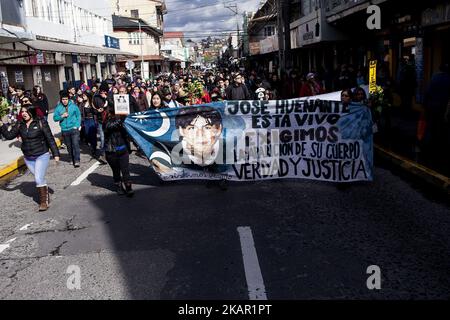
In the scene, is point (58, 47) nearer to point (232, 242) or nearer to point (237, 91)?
point (237, 91)

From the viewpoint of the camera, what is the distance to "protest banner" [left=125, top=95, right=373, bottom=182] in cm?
778

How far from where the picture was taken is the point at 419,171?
8.49 metres

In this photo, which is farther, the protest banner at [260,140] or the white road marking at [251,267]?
the protest banner at [260,140]

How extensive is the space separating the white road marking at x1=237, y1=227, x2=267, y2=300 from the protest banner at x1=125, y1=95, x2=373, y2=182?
7.06ft

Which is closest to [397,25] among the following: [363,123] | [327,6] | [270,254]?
[327,6]

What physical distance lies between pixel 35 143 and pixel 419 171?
21.4 feet

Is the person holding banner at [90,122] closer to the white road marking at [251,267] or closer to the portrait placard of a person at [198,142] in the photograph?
the portrait placard of a person at [198,142]

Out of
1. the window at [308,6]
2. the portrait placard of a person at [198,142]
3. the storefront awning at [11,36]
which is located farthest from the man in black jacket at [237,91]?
the window at [308,6]

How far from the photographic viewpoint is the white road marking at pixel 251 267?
14.1ft

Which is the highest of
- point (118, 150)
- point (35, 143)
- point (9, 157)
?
point (35, 143)

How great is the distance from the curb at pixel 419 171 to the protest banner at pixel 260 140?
107cm

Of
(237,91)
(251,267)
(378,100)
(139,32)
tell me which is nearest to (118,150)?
(251,267)

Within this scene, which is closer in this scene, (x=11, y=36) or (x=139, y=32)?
(x=11, y=36)

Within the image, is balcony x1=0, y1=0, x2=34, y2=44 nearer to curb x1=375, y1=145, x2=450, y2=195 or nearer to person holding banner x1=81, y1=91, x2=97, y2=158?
person holding banner x1=81, y1=91, x2=97, y2=158
